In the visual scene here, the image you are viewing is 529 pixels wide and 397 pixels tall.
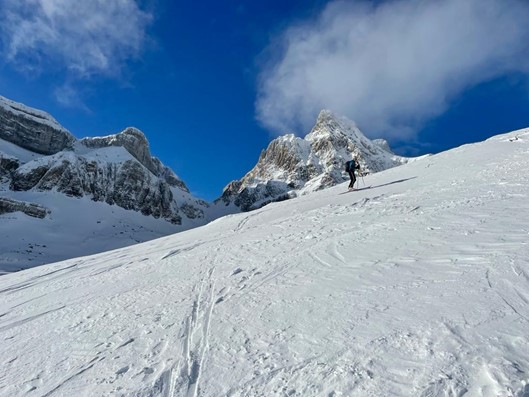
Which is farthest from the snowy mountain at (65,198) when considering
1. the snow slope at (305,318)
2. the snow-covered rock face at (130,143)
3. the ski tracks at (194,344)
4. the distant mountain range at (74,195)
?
the ski tracks at (194,344)

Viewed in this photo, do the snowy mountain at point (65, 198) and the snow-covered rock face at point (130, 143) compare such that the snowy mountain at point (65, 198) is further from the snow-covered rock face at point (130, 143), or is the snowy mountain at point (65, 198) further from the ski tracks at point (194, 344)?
the ski tracks at point (194, 344)

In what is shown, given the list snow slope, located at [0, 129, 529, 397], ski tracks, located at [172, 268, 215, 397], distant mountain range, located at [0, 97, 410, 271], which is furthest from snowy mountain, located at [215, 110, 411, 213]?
ski tracks, located at [172, 268, 215, 397]

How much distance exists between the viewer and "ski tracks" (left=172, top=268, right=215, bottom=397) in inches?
193

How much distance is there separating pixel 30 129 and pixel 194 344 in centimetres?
9387

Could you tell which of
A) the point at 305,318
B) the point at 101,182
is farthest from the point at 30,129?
the point at 305,318

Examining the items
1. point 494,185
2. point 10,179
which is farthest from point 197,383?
point 10,179

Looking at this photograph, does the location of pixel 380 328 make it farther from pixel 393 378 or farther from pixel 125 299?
pixel 125 299

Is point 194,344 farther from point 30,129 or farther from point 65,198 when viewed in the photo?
point 30,129

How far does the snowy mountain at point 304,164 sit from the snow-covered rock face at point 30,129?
53930 mm

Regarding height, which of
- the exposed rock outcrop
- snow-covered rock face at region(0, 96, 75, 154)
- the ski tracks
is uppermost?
snow-covered rock face at region(0, 96, 75, 154)

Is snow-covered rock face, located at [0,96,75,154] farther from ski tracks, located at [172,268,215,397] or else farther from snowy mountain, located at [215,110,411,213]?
ski tracks, located at [172,268,215,397]

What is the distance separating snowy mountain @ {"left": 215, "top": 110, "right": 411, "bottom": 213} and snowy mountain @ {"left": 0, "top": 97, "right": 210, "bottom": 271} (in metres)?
41.4

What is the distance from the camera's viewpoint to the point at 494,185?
1539 centimetres

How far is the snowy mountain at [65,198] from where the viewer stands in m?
45.5
